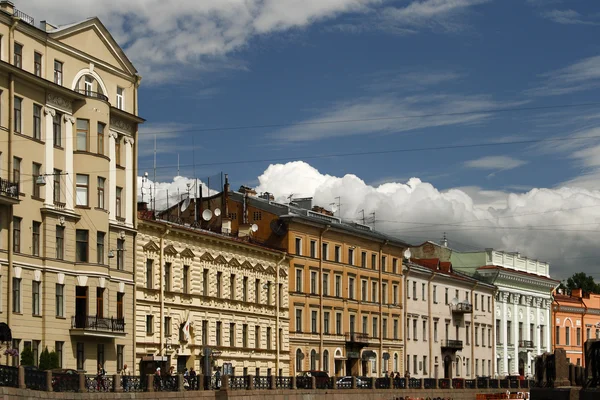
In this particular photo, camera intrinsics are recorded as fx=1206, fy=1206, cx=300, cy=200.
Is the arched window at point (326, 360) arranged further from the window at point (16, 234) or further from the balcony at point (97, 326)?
the window at point (16, 234)

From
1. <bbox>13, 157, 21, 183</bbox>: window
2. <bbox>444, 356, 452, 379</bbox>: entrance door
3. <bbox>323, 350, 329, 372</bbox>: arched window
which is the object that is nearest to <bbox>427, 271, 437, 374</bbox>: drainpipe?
<bbox>444, 356, 452, 379</bbox>: entrance door

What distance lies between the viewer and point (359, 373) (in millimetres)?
74125

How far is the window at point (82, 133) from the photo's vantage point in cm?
4959

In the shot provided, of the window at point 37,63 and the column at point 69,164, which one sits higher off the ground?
the window at point 37,63

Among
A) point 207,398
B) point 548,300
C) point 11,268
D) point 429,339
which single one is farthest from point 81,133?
point 548,300

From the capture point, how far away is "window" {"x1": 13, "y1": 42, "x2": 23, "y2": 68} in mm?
45588

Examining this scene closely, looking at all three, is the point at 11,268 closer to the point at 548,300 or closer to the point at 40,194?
the point at 40,194

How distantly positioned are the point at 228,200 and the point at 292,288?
640 cm

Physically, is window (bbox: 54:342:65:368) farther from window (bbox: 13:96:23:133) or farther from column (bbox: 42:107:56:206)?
window (bbox: 13:96:23:133)

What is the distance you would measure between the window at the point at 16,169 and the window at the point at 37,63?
12.0ft

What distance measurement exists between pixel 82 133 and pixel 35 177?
12.6 ft

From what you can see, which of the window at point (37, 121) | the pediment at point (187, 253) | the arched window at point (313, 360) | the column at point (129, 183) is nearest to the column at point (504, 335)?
the arched window at point (313, 360)

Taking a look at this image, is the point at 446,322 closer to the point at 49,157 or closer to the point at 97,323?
the point at 97,323

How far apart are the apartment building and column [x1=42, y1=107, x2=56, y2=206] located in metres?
37.9
